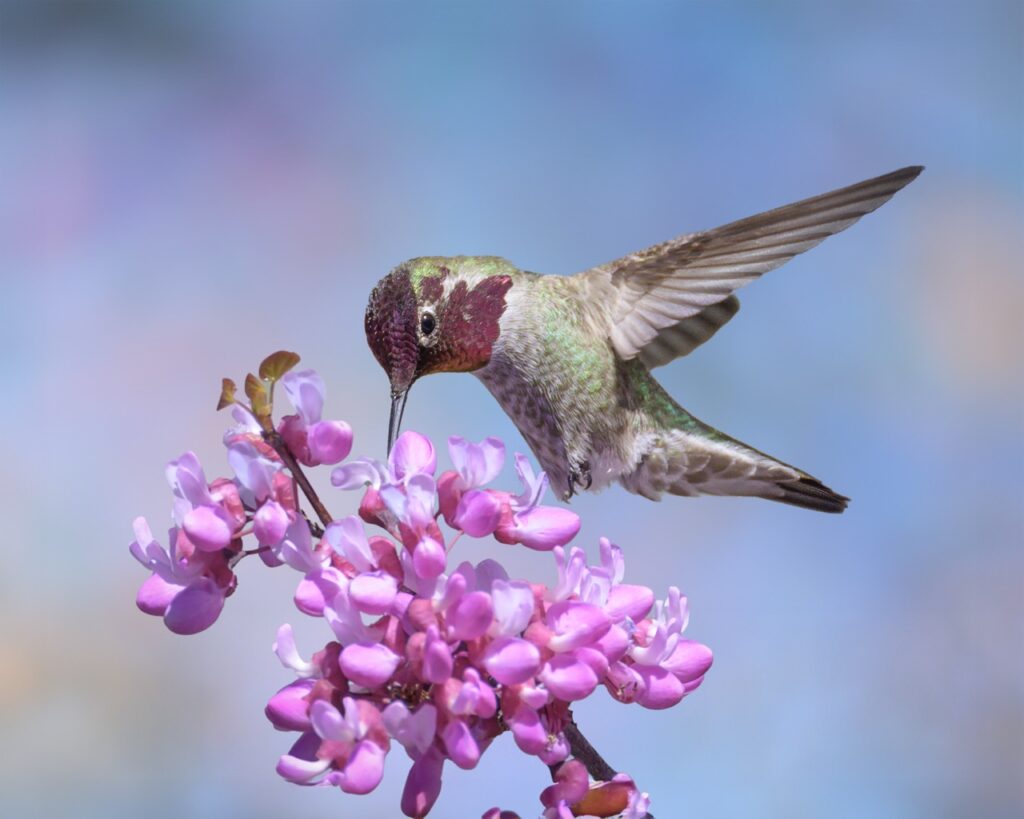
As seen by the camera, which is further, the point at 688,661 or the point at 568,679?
the point at 688,661

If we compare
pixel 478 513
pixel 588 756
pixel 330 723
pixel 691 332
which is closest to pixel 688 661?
pixel 588 756

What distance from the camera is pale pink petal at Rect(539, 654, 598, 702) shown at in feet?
3.02

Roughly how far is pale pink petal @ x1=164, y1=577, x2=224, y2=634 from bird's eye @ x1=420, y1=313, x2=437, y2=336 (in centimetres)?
73

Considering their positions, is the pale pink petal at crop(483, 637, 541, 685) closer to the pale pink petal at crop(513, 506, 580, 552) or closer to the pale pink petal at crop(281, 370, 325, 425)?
the pale pink petal at crop(513, 506, 580, 552)

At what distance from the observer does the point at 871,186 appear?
153 centimetres

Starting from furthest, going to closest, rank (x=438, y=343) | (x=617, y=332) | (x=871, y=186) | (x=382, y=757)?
(x=617, y=332), (x=438, y=343), (x=871, y=186), (x=382, y=757)

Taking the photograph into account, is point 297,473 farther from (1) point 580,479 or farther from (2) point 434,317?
(1) point 580,479

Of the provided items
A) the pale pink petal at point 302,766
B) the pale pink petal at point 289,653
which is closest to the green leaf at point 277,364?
the pale pink petal at point 289,653

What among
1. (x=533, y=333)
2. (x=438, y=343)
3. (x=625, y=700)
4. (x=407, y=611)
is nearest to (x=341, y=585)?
(x=407, y=611)

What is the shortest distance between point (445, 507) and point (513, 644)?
0.17 metres

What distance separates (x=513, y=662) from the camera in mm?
898

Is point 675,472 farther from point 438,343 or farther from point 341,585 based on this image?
point 341,585

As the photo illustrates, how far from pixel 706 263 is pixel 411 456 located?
0.99 metres

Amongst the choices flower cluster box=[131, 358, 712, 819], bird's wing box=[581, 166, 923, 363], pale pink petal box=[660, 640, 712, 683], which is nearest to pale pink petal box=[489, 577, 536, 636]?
flower cluster box=[131, 358, 712, 819]
